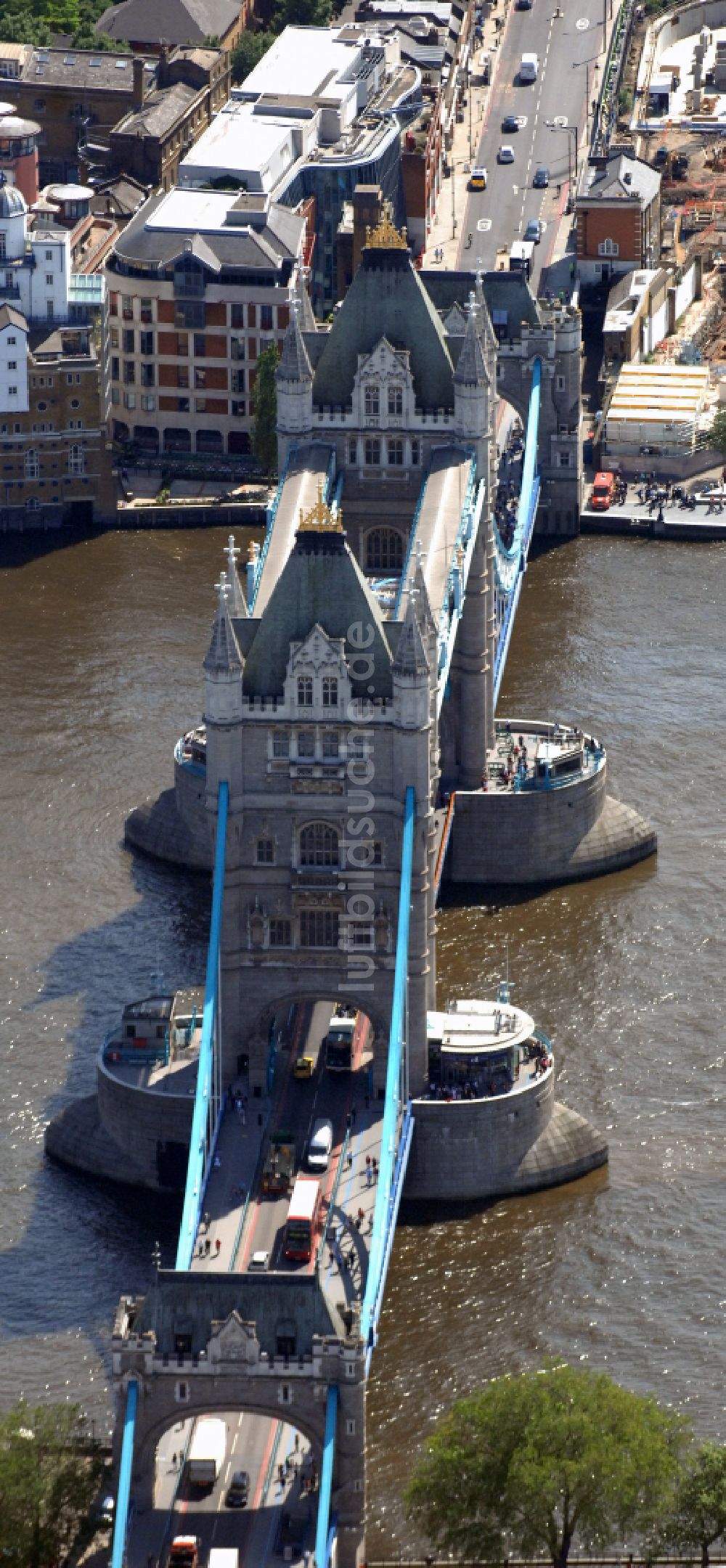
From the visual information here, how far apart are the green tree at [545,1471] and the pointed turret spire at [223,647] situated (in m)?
40.2

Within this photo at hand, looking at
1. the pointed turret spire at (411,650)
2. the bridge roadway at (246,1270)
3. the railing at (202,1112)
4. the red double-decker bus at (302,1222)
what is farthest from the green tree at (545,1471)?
the pointed turret spire at (411,650)

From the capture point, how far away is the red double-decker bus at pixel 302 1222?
187750 millimetres

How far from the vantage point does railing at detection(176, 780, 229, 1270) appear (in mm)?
186750

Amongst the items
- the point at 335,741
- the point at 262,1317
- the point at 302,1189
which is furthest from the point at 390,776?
the point at 262,1317

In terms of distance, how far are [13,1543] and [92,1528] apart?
403 centimetres

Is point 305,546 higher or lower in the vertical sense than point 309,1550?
higher

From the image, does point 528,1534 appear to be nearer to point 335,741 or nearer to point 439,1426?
point 439,1426

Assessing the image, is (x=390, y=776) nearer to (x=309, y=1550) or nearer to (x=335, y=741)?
(x=335, y=741)

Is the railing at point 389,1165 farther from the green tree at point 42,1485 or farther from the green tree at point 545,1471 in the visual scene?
the green tree at point 42,1485

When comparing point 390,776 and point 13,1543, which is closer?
point 13,1543

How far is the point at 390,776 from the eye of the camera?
655 feet

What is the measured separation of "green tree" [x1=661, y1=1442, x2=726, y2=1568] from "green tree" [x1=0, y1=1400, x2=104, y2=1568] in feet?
79.1

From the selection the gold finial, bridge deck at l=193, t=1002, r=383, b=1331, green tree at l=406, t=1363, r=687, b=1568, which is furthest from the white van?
the gold finial

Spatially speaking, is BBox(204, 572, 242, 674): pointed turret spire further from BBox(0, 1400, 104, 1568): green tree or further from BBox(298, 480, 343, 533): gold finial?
BBox(0, 1400, 104, 1568): green tree
